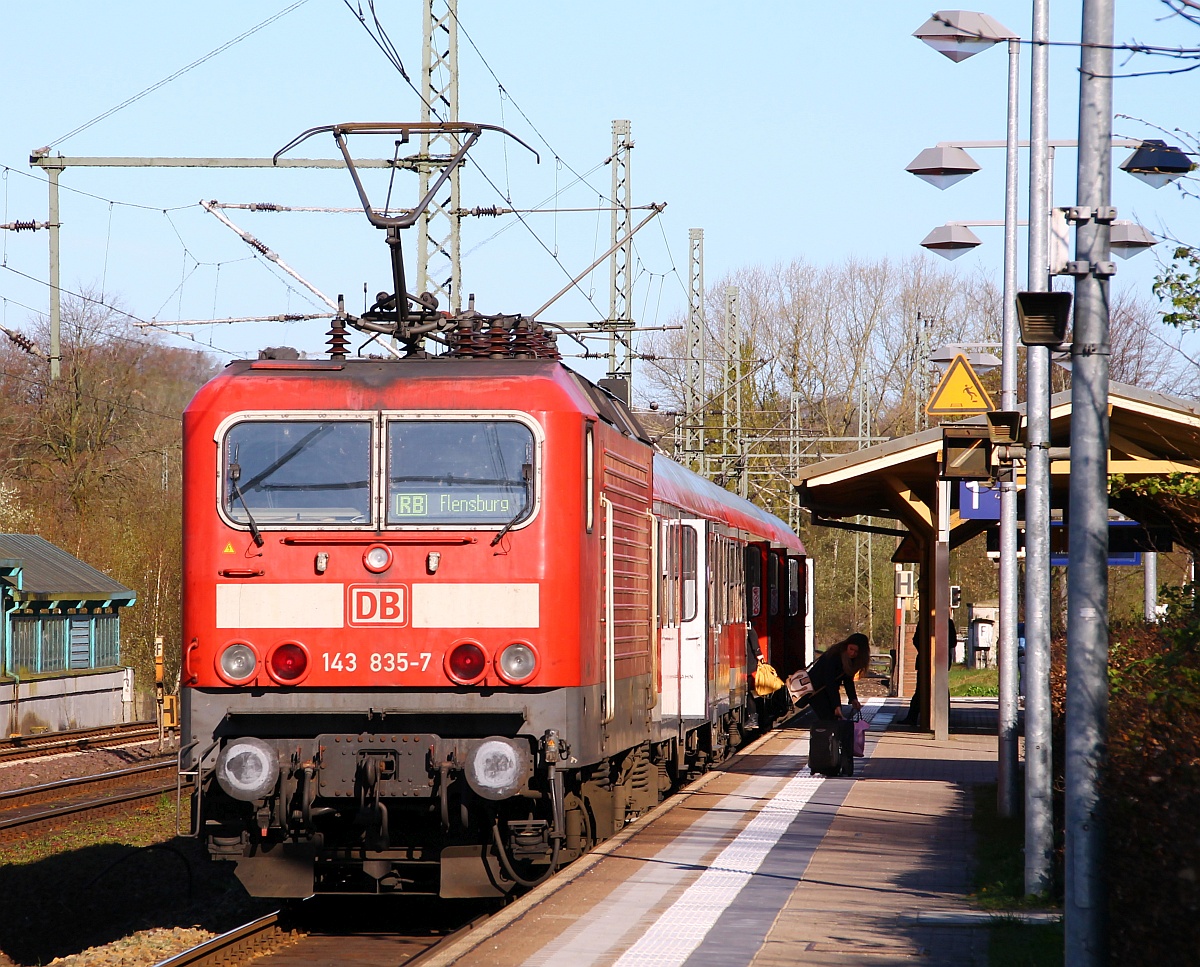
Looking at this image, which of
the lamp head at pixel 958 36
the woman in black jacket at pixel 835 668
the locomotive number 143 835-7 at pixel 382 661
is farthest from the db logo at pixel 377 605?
the woman in black jacket at pixel 835 668

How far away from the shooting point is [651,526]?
1180 cm

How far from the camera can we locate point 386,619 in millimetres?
8695

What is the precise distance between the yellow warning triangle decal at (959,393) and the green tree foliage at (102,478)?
27.9 m

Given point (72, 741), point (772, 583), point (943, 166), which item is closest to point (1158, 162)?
point (943, 166)

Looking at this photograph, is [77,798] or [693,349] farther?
[693,349]

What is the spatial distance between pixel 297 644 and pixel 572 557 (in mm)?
1579

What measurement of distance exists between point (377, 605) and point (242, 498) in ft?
3.27

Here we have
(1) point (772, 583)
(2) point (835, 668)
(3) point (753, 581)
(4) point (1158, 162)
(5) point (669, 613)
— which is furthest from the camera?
(1) point (772, 583)

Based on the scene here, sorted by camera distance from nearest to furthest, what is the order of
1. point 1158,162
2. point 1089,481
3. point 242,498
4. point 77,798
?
1. point 1089,481
2. point 1158,162
3. point 242,498
4. point 77,798

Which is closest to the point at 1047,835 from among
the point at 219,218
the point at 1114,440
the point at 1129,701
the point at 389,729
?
the point at 1129,701

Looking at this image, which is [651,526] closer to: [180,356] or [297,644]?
[297,644]

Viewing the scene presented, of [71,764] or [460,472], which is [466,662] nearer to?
[460,472]

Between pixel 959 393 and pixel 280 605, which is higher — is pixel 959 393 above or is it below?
above

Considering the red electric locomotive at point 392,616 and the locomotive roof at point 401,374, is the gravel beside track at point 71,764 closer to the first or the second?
the red electric locomotive at point 392,616
